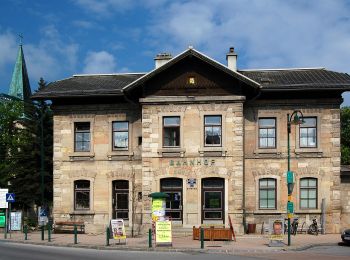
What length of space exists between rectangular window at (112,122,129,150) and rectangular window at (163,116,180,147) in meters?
2.73

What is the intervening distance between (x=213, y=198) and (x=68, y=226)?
8472 mm

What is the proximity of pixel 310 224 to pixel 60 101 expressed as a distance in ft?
51.5

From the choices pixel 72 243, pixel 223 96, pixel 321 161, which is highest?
pixel 223 96

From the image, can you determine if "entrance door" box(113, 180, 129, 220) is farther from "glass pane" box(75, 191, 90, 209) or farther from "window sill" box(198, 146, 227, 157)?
"window sill" box(198, 146, 227, 157)

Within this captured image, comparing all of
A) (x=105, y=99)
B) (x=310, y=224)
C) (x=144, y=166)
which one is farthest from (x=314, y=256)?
(x=105, y=99)

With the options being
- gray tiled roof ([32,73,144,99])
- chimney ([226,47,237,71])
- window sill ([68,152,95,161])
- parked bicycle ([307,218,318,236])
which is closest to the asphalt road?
window sill ([68,152,95,161])

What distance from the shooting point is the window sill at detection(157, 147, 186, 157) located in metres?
29.5

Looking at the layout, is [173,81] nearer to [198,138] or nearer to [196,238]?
[198,138]

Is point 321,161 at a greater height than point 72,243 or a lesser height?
greater

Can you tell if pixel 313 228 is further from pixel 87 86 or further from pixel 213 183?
pixel 87 86

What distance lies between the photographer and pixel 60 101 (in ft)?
105

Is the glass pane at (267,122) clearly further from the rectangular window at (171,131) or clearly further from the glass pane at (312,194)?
the rectangular window at (171,131)

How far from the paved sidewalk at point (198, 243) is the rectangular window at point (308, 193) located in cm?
199

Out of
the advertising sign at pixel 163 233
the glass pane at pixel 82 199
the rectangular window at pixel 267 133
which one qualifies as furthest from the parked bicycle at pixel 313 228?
the glass pane at pixel 82 199
